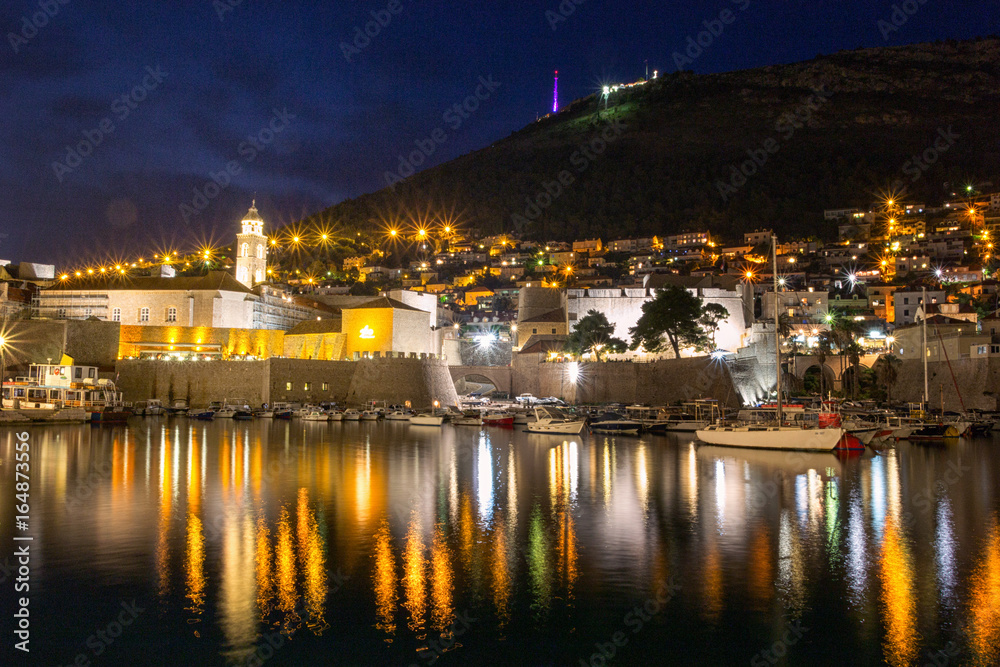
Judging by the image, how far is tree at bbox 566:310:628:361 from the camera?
151 ft

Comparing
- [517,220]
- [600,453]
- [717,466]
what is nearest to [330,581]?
[717,466]

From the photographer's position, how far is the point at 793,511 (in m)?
15.0

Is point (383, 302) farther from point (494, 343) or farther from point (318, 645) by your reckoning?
point (318, 645)

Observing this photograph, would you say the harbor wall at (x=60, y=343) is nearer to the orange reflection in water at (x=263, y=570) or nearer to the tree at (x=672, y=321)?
the tree at (x=672, y=321)

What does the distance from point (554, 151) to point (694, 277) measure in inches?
3374

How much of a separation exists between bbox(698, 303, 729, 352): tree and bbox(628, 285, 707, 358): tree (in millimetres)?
1178

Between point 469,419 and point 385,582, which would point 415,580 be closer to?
point 385,582

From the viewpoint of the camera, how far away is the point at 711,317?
1907 inches

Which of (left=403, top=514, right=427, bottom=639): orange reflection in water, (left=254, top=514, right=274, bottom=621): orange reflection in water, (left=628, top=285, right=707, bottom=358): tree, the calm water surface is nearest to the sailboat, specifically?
the calm water surface

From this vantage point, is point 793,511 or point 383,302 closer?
point 793,511

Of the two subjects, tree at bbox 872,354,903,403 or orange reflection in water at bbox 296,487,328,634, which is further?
tree at bbox 872,354,903,403
